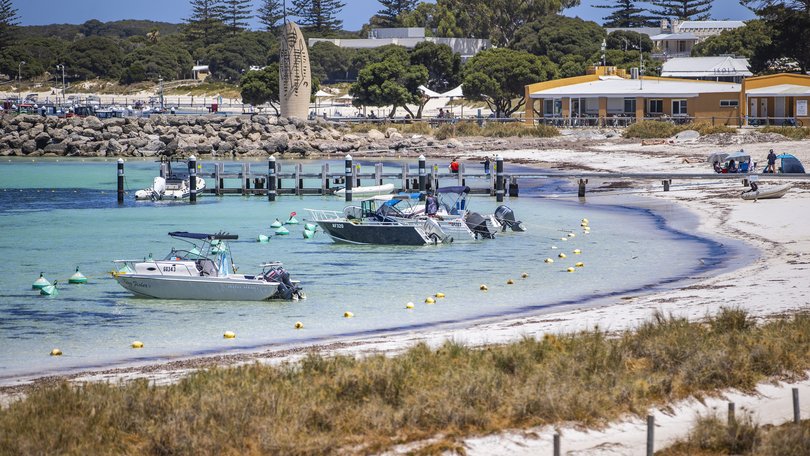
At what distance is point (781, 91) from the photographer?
77.2m

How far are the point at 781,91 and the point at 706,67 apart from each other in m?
30.2

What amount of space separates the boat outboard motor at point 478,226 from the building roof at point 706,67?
227 ft

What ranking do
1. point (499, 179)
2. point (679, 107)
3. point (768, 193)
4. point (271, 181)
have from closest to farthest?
point (768, 193)
point (499, 179)
point (271, 181)
point (679, 107)

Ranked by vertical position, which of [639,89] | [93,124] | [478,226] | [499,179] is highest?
[639,89]

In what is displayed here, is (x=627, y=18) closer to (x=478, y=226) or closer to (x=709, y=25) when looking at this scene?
(x=709, y=25)

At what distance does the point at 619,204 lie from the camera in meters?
48.7

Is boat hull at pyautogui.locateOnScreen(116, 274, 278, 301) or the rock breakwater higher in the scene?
the rock breakwater

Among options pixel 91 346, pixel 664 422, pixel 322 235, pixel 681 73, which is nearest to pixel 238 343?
pixel 91 346

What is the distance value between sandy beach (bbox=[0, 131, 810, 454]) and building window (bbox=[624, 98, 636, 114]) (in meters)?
29.2

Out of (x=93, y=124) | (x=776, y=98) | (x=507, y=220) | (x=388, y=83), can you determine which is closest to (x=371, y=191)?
(x=507, y=220)

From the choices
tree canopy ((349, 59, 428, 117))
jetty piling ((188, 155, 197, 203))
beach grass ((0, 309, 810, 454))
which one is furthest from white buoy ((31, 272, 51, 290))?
tree canopy ((349, 59, 428, 117))

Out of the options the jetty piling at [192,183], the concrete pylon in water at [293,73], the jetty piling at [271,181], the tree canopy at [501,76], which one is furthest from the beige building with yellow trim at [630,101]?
the jetty piling at [192,183]

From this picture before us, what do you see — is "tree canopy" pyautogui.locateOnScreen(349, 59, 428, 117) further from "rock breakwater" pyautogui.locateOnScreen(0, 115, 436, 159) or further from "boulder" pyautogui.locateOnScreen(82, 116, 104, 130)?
"boulder" pyautogui.locateOnScreen(82, 116, 104, 130)

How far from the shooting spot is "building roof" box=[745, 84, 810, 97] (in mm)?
76688
